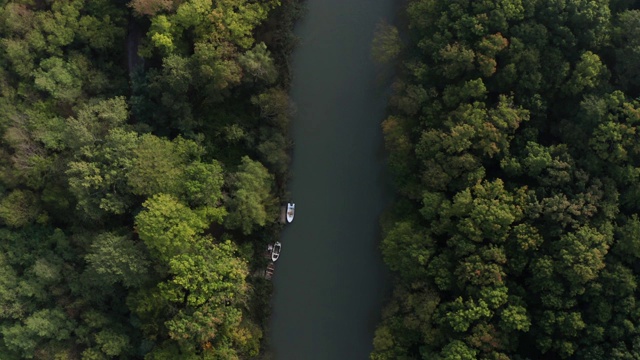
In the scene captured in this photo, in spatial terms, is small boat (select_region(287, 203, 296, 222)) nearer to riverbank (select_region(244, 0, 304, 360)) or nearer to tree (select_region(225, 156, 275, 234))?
riverbank (select_region(244, 0, 304, 360))

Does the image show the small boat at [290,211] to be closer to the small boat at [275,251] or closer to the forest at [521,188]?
the small boat at [275,251]

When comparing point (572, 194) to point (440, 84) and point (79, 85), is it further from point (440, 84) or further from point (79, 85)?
point (79, 85)

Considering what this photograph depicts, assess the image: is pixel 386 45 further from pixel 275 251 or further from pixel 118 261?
pixel 118 261

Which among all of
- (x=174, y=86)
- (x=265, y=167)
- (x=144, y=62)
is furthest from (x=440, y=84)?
(x=144, y=62)

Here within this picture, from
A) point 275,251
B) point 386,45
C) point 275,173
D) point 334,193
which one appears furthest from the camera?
point 334,193

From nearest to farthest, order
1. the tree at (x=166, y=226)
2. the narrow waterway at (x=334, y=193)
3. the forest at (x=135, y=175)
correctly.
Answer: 1. the tree at (x=166, y=226)
2. the forest at (x=135, y=175)
3. the narrow waterway at (x=334, y=193)

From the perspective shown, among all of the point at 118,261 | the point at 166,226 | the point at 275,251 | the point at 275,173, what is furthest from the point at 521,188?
the point at 118,261

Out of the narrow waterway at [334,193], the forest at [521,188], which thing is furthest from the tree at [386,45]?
the narrow waterway at [334,193]

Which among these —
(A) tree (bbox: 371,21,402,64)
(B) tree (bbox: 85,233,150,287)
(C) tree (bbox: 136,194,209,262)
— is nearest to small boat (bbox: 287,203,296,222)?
(C) tree (bbox: 136,194,209,262)
